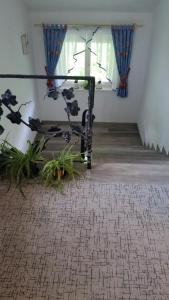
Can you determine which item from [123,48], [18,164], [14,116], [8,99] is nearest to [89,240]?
[18,164]

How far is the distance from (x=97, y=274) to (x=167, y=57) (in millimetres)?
3107

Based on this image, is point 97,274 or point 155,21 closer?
point 97,274

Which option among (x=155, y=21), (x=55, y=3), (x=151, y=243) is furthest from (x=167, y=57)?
(x=151, y=243)

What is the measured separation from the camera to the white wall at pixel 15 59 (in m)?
2.98

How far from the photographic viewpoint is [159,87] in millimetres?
3711

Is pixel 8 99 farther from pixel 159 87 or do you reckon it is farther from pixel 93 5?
pixel 93 5

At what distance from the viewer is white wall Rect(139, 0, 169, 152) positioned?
3396 millimetres

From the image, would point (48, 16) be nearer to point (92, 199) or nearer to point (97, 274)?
point (92, 199)

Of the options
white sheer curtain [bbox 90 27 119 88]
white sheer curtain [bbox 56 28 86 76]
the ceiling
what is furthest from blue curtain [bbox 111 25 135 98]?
white sheer curtain [bbox 56 28 86 76]

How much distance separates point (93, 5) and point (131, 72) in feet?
4.53

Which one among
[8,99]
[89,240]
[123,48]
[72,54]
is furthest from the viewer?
[72,54]

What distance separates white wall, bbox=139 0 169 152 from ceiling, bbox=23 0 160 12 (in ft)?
0.83

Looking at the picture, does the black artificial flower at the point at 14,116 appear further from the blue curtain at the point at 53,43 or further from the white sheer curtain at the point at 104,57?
the white sheer curtain at the point at 104,57

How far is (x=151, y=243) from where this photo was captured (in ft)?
4.76
